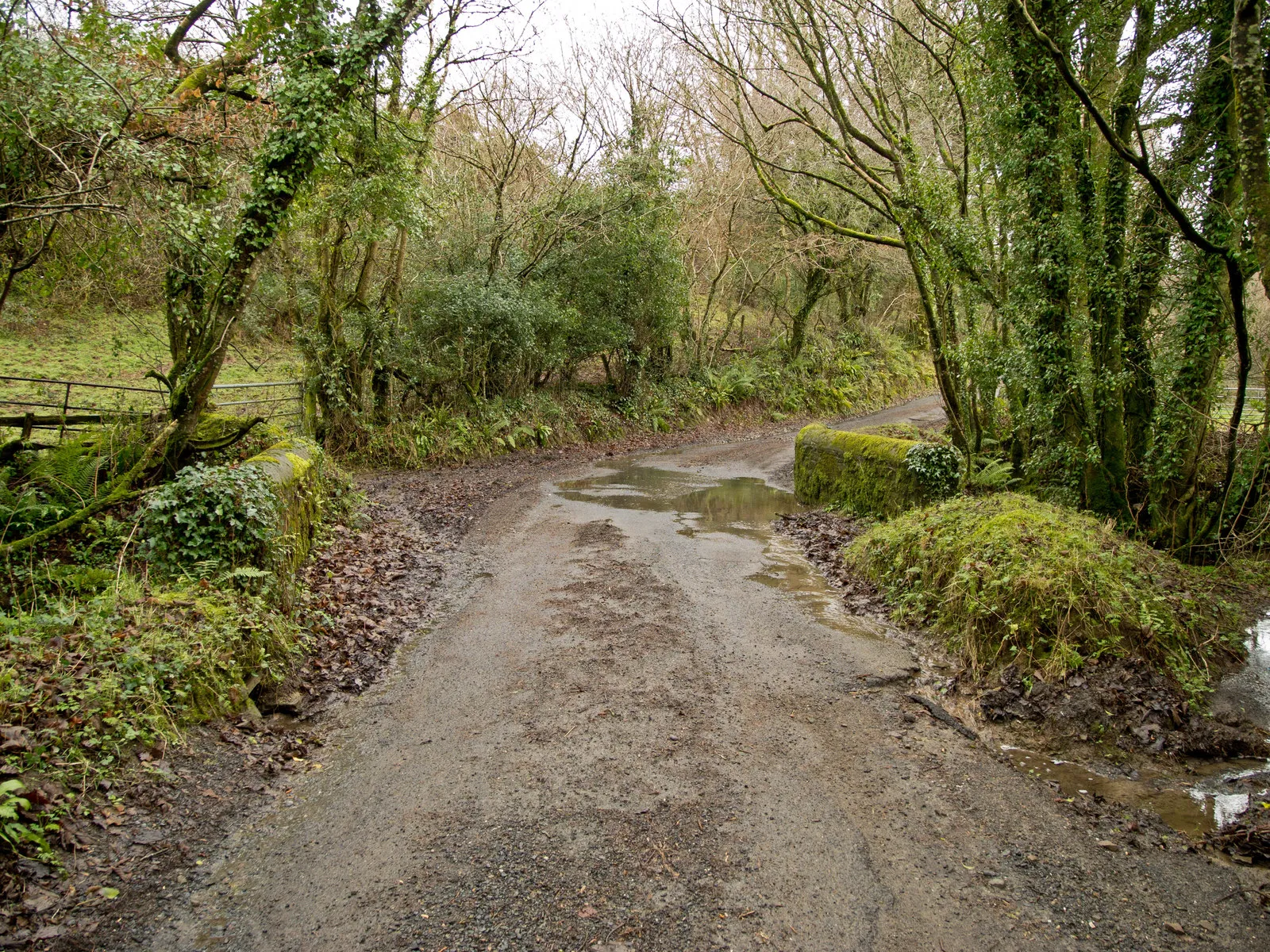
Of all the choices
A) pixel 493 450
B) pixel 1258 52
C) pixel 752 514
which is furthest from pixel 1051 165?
pixel 493 450

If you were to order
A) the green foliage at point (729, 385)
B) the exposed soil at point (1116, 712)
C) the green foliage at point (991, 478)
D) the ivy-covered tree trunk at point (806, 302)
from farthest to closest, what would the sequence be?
the ivy-covered tree trunk at point (806, 302) → the green foliage at point (729, 385) → the green foliage at point (991, 478) → the exposed soil at point (1116, 712)

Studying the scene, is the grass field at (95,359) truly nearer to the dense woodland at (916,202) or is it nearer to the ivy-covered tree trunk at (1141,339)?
the dense woodland at (916,202)

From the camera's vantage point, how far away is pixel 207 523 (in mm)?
6594

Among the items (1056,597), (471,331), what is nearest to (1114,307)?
(1056,597)

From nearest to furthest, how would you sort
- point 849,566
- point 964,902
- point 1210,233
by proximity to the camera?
point 964,902 → point 1210,233 → point 849,566

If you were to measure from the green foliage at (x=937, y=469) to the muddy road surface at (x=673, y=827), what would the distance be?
3.82m

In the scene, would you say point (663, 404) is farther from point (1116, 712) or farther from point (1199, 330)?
point (1116, 712)

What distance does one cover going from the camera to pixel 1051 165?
8766mm

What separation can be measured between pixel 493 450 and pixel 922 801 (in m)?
14.7

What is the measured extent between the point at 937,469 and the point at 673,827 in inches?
305

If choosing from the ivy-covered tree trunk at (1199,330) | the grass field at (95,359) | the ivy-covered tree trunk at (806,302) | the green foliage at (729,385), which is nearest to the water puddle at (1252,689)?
the ivy-covered tree trunk at (1199,330)

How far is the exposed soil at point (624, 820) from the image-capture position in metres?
3.62

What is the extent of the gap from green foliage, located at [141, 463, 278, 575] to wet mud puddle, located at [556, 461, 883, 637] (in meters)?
5.59

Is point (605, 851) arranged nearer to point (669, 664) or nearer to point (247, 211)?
point (669, 664)
